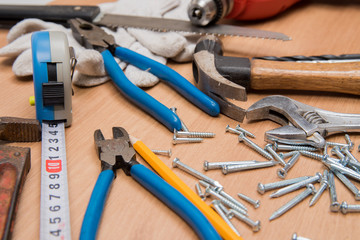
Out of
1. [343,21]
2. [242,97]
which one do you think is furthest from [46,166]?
[343,21]

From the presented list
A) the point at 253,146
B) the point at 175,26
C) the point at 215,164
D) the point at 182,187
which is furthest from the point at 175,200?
the point at 175,26

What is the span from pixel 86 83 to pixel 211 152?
1.31 ft

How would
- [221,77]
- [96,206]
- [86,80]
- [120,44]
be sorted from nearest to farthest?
[96,206] → [221,77] → [86,80] → [120,44]

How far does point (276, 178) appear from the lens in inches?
29.5

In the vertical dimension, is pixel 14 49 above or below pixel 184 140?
above

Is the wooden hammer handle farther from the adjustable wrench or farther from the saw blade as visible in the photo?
the saw blade

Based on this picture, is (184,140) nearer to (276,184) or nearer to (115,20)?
(276,184)

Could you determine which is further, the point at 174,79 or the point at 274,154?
the point at 174,79

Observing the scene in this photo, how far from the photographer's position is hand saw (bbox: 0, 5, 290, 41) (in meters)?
1.15

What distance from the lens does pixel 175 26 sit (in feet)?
3.82

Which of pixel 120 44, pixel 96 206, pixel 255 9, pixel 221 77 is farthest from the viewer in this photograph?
pixel 255 9

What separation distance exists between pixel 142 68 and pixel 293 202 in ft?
1.74

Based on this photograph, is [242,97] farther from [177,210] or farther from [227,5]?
[227,5]

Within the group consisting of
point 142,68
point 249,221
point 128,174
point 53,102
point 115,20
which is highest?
point 115,20
